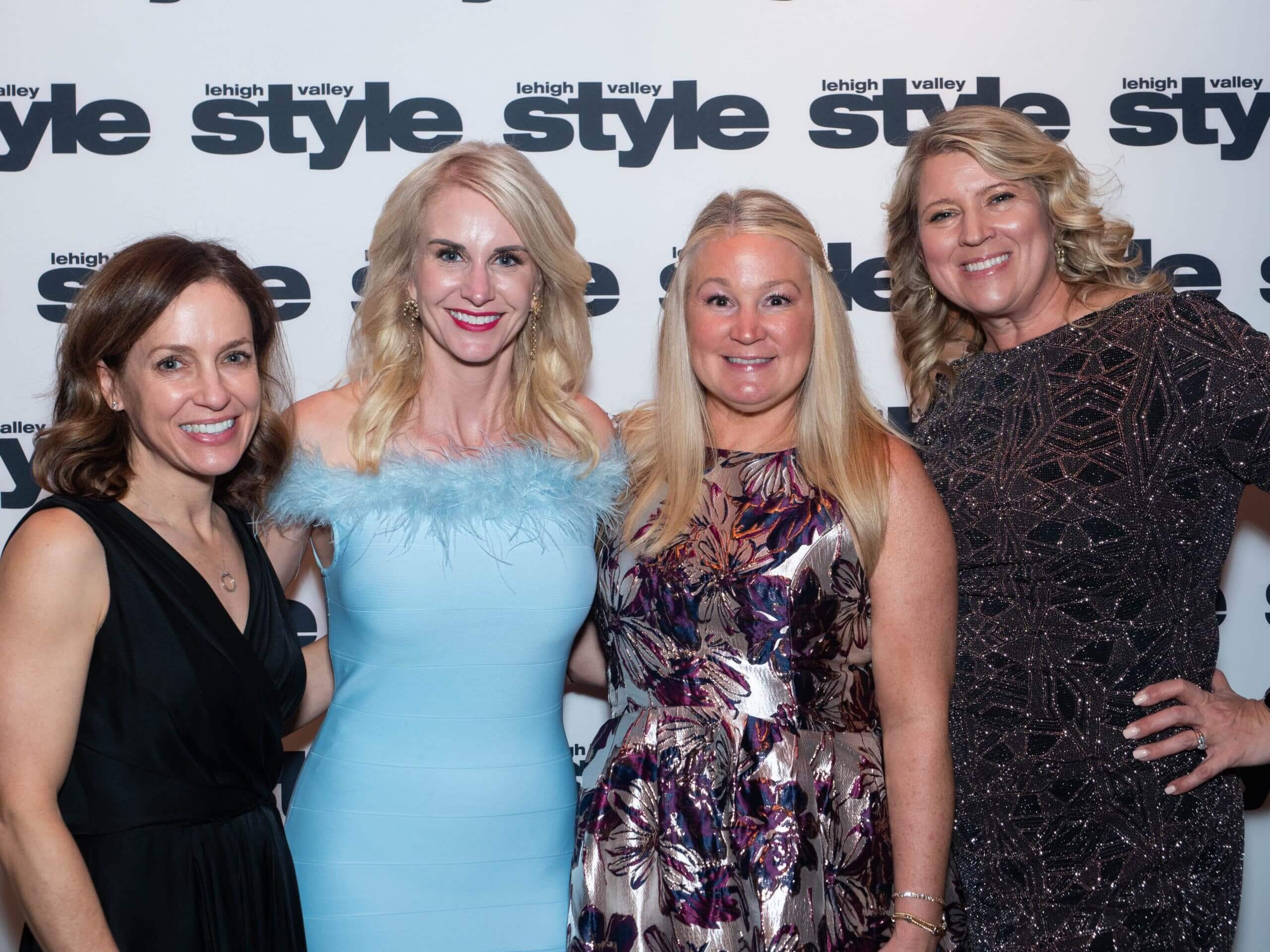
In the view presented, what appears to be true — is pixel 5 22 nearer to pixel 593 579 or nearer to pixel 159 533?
pixel 159 533

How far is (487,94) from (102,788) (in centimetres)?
194

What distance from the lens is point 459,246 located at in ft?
7.31

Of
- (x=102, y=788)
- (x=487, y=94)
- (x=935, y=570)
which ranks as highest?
(x=487, y=94)

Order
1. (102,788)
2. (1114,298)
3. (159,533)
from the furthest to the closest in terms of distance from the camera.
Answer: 1. (1114,298)
2. (159,533)
3. (102,788)

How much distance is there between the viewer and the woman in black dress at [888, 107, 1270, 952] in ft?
6.88

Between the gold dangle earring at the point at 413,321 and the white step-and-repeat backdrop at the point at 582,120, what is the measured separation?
2.20 ft

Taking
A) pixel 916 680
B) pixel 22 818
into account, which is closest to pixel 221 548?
pixel 22 818

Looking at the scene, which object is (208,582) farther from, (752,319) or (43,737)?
(752,319)

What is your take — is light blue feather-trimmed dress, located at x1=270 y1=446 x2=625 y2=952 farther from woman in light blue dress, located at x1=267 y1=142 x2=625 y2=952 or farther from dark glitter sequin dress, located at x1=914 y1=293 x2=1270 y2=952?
dark glitter sequin dress, located at x1=914 y1=293 x2=1270 y2=952

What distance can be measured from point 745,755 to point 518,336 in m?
1.02

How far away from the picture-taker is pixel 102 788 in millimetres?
1741

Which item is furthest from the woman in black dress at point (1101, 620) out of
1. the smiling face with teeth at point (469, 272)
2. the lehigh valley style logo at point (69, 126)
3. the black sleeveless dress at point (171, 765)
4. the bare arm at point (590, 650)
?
the lehigh valley style logo at point (69, 126)

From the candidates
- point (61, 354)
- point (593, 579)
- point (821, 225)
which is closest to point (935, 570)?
point (593, 579)

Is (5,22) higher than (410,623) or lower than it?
higher
